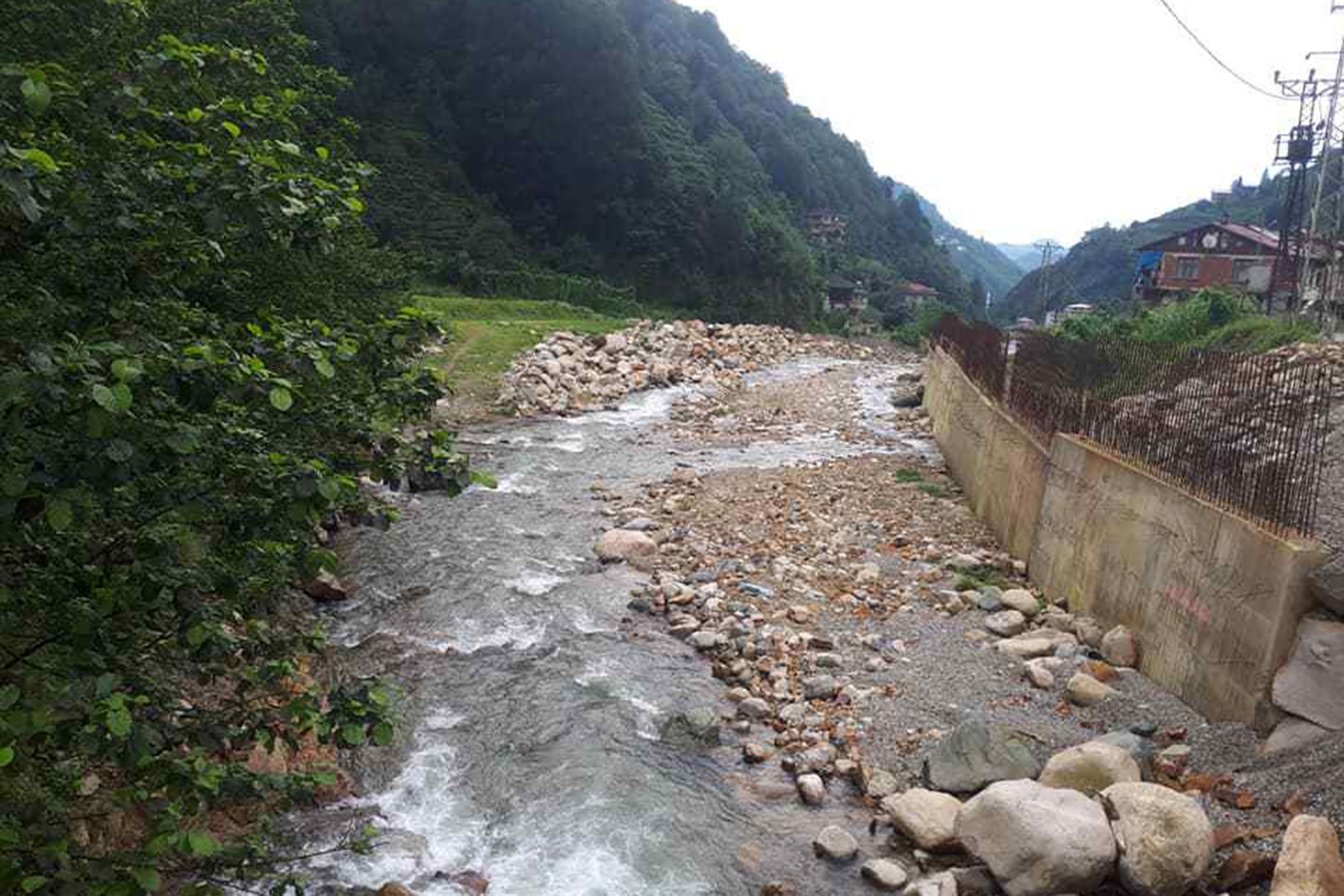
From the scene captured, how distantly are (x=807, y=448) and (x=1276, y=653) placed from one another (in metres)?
13.8

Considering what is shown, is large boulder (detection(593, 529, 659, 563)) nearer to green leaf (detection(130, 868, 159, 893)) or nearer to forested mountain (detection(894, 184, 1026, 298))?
green leaf (detection(130, 868, 159, 893))

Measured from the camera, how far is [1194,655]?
274 inches

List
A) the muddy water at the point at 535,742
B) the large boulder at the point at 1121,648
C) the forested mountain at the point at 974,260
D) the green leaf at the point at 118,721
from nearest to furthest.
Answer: the green leaf at the point at 118,721 → the muddy water at the point at 535,742 → the large boulder at the point at 1121,648 → the forested mountain at the point at 974,260

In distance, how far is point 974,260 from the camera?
174m

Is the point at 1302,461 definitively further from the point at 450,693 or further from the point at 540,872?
the point at 450,693

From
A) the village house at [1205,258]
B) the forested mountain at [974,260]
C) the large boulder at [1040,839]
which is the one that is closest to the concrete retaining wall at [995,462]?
the large boulder at [1040,839]

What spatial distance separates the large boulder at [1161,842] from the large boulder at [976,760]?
1063mm

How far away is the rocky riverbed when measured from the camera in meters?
5.47

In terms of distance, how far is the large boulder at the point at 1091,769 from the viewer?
600 cm

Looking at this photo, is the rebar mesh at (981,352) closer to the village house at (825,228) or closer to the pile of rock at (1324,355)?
the pile of rock at (1324,355)

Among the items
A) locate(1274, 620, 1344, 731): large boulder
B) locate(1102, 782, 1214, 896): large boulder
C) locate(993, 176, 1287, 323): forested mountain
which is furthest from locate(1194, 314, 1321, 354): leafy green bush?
locate(993, 176, 1287, 323): forested mountain

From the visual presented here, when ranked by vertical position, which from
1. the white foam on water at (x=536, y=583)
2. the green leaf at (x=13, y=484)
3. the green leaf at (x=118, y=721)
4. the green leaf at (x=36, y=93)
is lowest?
the white foam on water at (x=536, y=583)

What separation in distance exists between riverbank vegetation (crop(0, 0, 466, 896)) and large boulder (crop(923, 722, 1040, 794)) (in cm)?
494

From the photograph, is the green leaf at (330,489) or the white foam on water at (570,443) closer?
the green leaf at (330,489)
